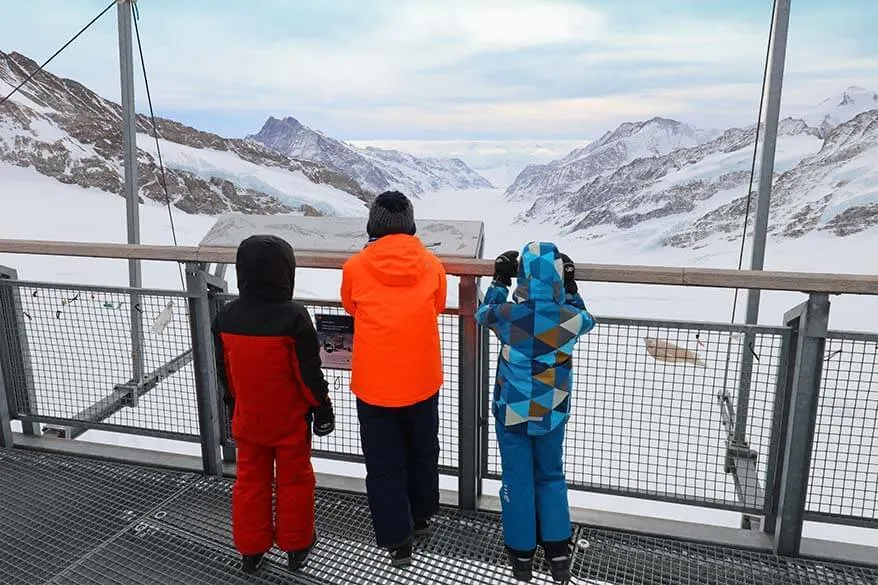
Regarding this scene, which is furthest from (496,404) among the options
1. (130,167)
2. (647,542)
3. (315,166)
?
(315,166)

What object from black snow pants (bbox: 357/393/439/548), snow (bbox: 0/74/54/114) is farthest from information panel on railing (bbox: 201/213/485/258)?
snow (bbox: 0/74/54/114)

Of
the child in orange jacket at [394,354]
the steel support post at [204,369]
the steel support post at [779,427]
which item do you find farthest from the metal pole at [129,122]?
the steel support post at [779,427]

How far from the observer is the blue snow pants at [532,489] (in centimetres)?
209

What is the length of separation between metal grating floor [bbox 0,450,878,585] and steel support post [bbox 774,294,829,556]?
115mm

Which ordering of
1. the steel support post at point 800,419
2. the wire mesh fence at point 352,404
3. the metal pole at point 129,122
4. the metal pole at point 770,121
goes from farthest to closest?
the metal pole at point 129,122 → the metal pole at point 770,121 → the wire mesh fence at point 352,404 → the steel support post at point 800,419

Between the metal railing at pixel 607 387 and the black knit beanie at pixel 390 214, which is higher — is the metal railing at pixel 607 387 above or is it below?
below

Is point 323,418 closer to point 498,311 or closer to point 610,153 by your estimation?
point 498,311

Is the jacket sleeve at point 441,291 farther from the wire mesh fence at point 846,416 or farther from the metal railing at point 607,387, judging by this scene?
the wire mesh fence at point 846,416

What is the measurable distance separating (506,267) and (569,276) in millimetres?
193

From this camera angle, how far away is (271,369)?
2043 millimetres

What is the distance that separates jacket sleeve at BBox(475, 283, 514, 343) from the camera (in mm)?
1993

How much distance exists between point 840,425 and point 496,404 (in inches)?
47.1

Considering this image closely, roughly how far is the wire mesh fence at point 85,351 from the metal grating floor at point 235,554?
0.34 meters

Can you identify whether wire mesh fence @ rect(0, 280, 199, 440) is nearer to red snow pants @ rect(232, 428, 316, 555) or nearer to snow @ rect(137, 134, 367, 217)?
red snow pants @ rect(232, 428, 316, 555)
